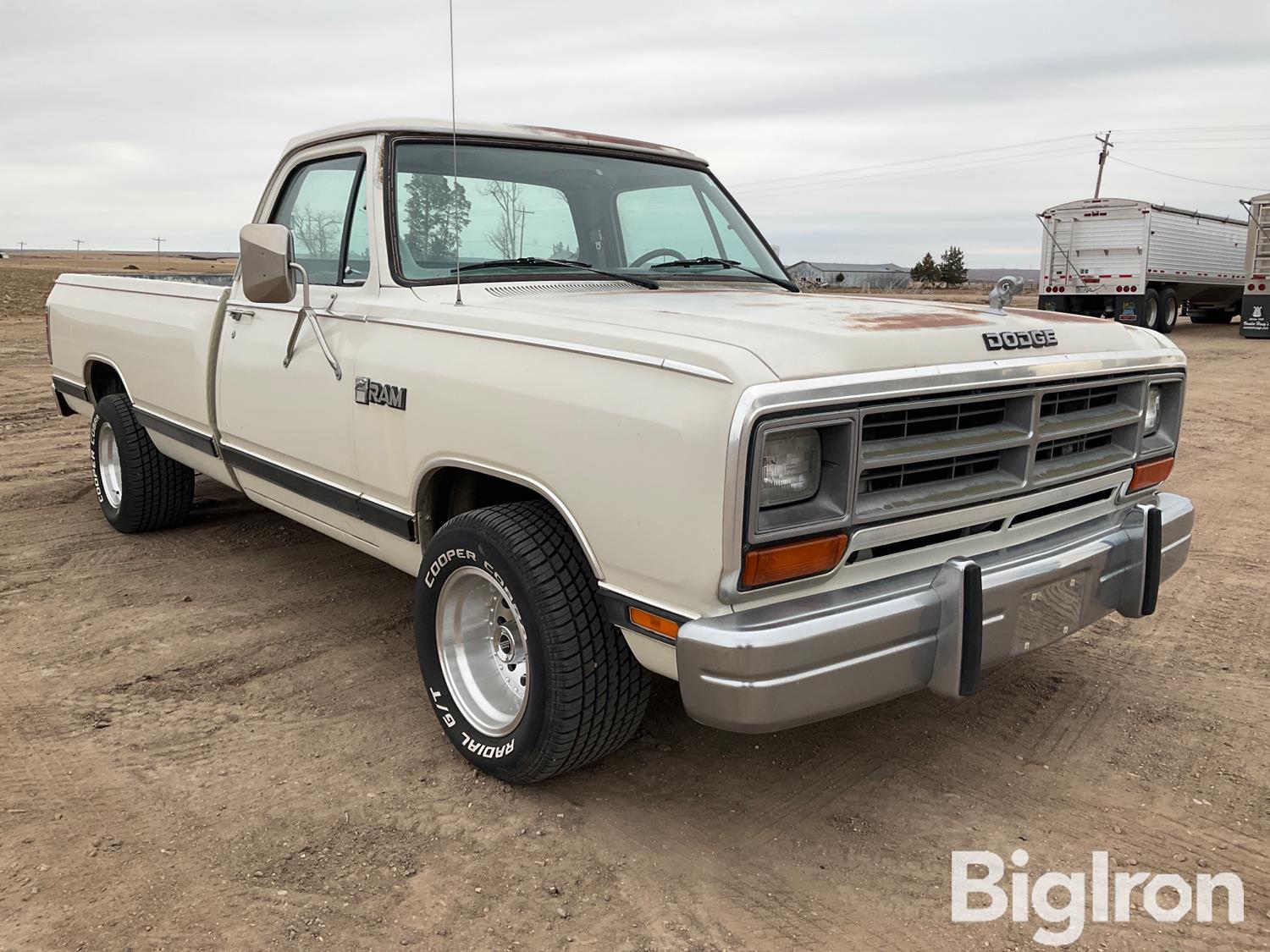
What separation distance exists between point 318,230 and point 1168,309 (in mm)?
22623

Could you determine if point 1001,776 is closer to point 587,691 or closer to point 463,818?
point 587,691

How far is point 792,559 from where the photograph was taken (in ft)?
7.72

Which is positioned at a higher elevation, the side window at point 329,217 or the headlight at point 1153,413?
the side window at point 329,217

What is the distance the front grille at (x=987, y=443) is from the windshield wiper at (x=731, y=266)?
147cm

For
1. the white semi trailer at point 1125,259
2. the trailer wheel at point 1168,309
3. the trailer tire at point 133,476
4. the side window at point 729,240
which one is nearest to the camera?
the side window at point 729,240

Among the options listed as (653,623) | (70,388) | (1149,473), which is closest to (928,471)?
(653,623)

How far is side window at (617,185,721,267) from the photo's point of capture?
4.18 m

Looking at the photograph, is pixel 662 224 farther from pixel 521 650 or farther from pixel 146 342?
pixel 146 342

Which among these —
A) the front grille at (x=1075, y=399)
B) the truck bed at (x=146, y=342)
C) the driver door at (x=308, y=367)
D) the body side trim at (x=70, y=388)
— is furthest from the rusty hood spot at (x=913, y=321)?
the body side trim at (x=70, y=388)

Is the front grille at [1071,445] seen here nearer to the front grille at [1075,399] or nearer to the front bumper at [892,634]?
the front grille at [1075,399]

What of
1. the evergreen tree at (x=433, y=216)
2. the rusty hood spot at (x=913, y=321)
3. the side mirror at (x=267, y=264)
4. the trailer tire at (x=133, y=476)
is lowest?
the trailer tire at (x=133, y=476)

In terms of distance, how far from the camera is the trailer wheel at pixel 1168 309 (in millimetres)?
22094

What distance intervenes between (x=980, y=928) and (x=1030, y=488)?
3.76 feet

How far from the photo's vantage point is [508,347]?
2846 millimetres
